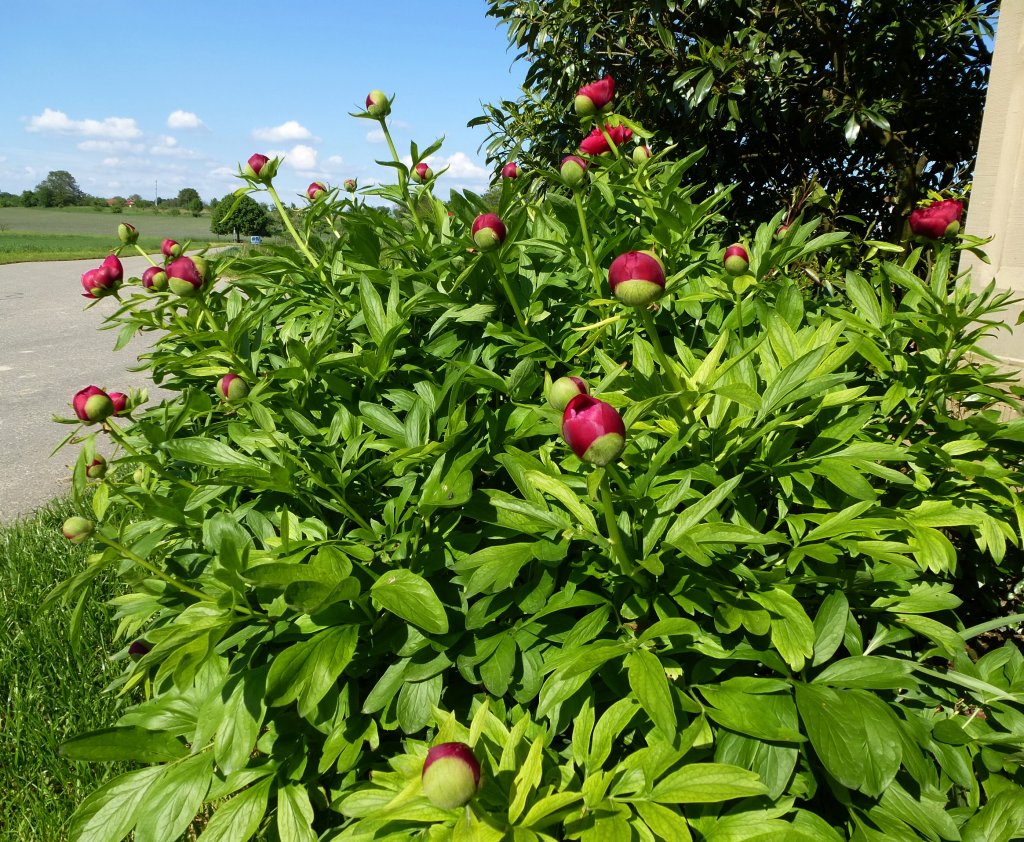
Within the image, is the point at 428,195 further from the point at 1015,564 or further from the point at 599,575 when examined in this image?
the point at 1015,564

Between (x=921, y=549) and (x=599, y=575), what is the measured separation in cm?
47

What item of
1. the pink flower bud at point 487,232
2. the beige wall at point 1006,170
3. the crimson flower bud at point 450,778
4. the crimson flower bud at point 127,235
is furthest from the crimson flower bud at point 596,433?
the beige wall at point 1006,170

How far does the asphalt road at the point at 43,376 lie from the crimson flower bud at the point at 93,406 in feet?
0.31

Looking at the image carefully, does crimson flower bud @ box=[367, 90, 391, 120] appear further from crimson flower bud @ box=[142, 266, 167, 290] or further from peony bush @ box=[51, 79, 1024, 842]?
crimson flower bud @ box=[142, 266, 167, 290]

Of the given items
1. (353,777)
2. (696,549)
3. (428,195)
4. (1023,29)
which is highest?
(1023,29)

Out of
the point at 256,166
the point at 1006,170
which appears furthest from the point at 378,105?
the point at 1006,170

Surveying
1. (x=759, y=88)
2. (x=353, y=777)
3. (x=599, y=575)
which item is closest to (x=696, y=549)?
(x=599, y=575)

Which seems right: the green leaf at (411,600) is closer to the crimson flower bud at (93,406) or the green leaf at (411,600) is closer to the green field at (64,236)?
the crimson flower bud at (93,406)

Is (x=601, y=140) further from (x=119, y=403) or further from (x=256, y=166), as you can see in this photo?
(x=119, y=403)

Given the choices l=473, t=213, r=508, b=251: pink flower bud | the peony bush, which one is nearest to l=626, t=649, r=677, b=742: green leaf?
the peony bush

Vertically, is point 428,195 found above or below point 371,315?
above

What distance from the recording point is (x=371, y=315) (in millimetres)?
1194

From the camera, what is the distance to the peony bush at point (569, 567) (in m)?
0.85

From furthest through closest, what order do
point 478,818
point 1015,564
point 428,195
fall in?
point 428,195
point 1015,564
point 478,818
